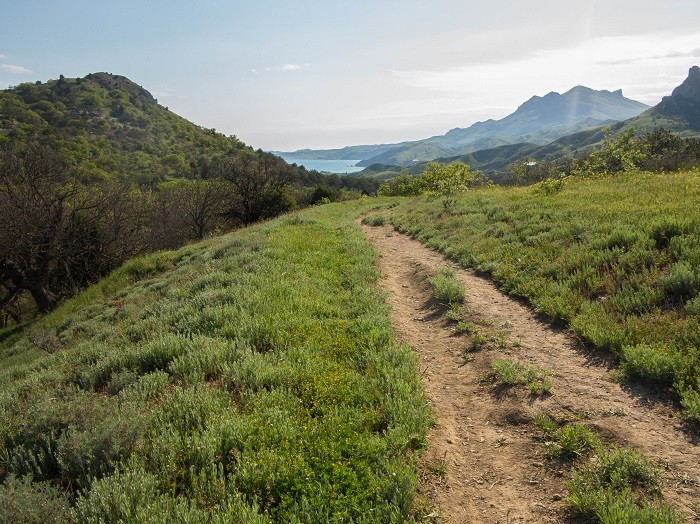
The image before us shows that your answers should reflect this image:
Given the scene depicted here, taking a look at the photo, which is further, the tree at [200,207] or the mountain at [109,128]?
the mountain at [109,128]

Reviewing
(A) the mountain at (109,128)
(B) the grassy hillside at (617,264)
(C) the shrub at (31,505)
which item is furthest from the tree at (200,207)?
(C) the shrub at (31,505)

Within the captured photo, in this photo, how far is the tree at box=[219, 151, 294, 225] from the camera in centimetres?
4762

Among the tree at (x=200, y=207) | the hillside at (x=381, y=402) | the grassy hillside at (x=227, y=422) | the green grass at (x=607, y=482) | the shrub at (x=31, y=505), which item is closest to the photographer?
the shrub at (x=31, y=505)

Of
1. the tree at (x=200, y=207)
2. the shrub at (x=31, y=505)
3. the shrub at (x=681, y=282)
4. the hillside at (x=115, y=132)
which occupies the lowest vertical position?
the shrub at (x=31, y=505)

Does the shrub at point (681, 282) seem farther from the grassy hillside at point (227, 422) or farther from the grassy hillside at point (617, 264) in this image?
the grassy hillside at point (227, 422)

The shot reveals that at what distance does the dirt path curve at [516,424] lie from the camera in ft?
12.8

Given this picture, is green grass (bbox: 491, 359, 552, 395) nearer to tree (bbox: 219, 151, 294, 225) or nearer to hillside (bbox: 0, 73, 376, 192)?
tree (bbox: 219, 151, 294, 225)

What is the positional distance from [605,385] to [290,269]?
26.6ft

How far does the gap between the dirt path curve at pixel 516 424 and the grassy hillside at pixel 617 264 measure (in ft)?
1.55

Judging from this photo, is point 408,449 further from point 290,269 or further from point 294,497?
point 290,269

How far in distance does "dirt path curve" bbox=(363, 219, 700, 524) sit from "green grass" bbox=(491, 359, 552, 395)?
15 cm

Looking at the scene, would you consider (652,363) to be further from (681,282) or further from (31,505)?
(31,505)

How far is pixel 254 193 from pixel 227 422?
46.3 metres

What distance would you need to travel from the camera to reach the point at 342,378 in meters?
5.64
